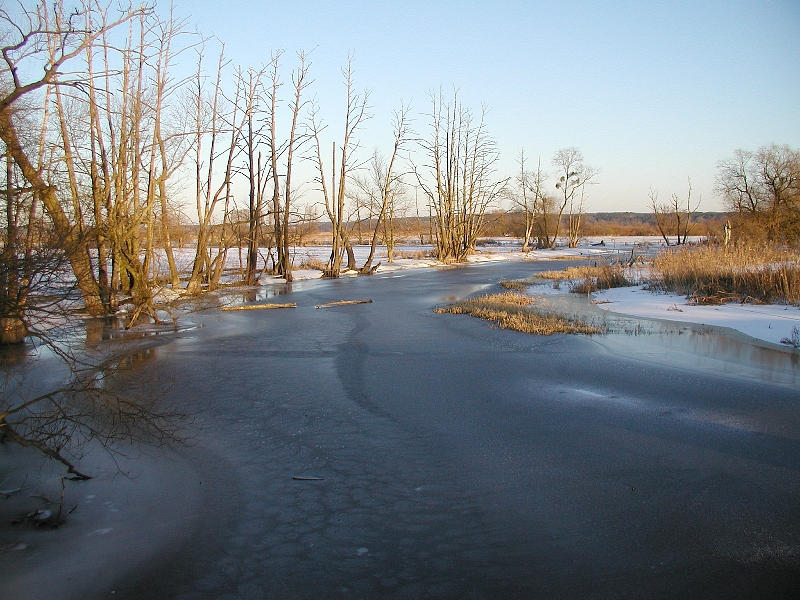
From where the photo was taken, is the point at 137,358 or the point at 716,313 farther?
the point at 716,313

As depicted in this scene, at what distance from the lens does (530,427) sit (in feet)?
22.0

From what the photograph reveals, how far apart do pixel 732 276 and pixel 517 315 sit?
7.08 meters

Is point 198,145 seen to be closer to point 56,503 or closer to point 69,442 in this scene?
point 69,442

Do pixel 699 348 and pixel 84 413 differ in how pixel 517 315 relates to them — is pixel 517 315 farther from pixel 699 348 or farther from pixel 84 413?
pixel 84 413

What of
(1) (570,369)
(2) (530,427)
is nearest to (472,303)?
(1) (570,369)

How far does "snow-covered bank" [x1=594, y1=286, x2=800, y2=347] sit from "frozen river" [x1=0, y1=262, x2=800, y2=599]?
2.22 metres

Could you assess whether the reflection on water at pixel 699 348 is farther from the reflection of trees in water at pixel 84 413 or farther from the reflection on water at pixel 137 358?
the reflection on water at pixel 137 358

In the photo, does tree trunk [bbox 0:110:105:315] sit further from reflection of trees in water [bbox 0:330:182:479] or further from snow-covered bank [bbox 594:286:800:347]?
snow-covered bank [bbox 594:286:800:347]

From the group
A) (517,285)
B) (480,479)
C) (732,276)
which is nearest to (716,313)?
(732,276)

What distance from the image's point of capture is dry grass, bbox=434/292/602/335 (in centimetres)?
1245

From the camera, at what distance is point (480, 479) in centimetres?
534

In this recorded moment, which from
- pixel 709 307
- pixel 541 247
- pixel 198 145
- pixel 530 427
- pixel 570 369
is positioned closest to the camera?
pixel 530 427

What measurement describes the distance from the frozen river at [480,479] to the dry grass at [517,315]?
203cm

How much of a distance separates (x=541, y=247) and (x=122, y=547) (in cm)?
6481
